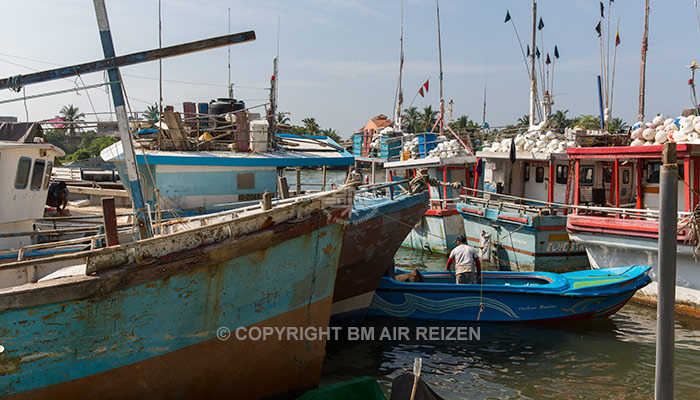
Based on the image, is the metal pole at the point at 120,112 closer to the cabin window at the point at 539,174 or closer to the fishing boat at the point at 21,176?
the fishing boat at the point at 21,176

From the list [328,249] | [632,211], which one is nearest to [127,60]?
[328,249]

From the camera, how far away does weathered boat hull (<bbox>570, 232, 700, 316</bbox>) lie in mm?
12016

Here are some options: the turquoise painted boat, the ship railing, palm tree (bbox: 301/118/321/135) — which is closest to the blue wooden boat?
the ship railing

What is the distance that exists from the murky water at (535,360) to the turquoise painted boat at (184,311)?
2393 mm

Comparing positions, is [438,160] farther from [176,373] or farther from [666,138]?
[176,373]

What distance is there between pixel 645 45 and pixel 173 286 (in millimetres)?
21930

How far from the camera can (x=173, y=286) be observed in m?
5.79

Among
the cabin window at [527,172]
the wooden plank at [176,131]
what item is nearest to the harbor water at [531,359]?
the wooden plank at [176,131]

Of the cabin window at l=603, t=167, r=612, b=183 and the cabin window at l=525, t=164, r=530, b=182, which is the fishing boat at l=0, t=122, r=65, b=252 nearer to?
the cabin window at l=603, t=167, r=612, b=183

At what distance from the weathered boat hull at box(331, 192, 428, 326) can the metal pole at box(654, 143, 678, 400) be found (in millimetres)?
4921

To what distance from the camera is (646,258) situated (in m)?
12.8

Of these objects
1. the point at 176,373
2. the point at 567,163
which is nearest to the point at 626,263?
the point at 567,163

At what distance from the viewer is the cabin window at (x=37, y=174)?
29.3 ft

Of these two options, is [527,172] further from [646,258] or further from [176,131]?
[176,131]
